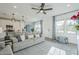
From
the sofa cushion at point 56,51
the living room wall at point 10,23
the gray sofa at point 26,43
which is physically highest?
the living room wall at point 10,23

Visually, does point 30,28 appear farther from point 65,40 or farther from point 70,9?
point 70,9

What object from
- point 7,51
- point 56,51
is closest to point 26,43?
point 7,51

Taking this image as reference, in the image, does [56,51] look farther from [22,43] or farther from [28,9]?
[28,9]

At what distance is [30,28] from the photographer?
1968 mm

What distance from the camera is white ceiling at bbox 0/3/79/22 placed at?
70.1 inches

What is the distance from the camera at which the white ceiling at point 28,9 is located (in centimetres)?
178

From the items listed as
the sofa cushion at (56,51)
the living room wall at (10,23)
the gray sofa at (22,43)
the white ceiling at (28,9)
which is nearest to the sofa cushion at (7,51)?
the gray sofa at (22,43)

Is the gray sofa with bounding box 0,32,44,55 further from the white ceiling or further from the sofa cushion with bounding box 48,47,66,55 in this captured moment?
the white ceiling

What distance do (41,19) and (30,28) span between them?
0.34 metres

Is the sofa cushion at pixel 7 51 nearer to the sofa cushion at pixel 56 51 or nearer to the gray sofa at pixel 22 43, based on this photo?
the gray sofa at pixel 22 43

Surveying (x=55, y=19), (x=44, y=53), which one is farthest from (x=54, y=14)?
(x=44, y=53)

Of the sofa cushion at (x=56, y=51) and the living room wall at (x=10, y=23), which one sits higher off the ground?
the living room wall at (x=10, y=23)

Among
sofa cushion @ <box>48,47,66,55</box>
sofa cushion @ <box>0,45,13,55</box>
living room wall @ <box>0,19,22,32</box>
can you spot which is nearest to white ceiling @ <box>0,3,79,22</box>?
living room wall @ <box>0,19,22,32</box>

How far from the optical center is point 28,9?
188 cm
